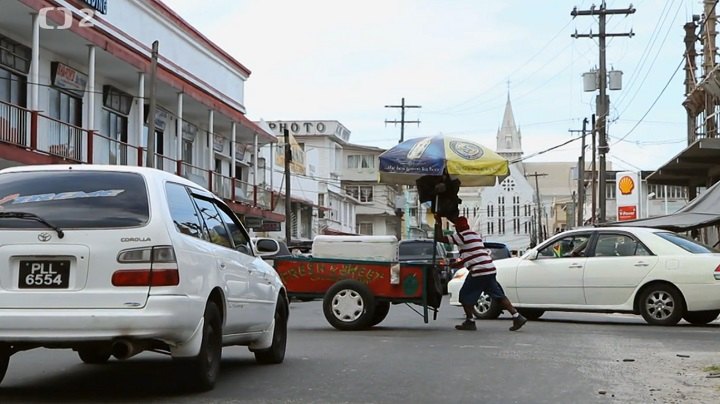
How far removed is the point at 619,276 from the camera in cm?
1471

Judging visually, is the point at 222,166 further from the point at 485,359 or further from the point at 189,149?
the point at 485,359

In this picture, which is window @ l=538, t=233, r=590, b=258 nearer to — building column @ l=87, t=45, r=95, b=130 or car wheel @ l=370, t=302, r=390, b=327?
car wheel @ l=370, t=302, r=390, b=327

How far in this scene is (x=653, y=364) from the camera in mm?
9359

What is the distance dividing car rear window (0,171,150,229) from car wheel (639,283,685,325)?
395 inches

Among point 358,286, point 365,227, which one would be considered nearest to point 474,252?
point 358,286

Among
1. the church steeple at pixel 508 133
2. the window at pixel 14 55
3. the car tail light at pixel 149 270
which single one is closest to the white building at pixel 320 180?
the window at pixel 14 55

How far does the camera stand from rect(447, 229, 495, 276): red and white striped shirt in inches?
521

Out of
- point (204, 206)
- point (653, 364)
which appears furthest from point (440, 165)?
point (204, 206)

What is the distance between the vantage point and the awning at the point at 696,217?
69.1ft

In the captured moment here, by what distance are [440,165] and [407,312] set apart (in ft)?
18.2

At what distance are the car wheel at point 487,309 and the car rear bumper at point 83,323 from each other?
10088 mm

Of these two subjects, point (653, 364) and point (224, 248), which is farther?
point (653, 364)

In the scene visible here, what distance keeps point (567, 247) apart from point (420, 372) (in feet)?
25.1

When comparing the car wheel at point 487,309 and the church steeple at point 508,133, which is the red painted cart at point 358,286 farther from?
the church steeple at point 508,133
